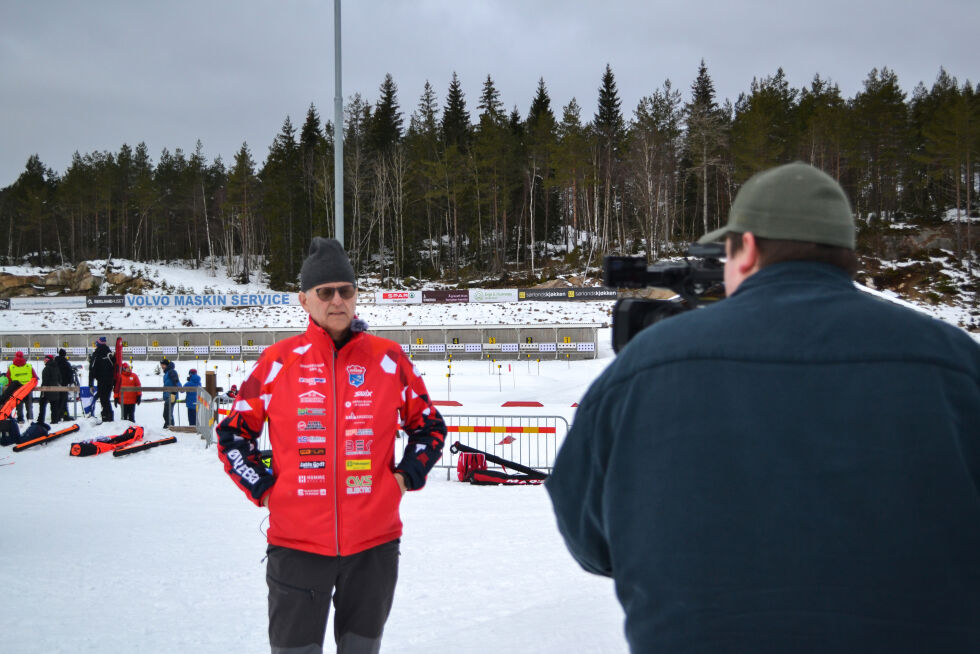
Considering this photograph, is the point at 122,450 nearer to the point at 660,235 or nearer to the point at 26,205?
the point at 660,235

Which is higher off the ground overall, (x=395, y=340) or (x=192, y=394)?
(x=395, y=340)

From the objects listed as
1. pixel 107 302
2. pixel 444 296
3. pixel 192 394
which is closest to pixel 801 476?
pixel 192 394

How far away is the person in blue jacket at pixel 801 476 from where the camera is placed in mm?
973

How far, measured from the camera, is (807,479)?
999mm

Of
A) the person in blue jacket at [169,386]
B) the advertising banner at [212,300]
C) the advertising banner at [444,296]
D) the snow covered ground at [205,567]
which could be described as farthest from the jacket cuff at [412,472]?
the advertising banner at [212,300]

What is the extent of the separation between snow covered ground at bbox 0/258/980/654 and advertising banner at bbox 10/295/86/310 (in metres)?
35.5

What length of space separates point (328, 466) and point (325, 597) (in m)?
0.56

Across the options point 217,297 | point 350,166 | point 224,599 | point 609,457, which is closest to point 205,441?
point 224,599

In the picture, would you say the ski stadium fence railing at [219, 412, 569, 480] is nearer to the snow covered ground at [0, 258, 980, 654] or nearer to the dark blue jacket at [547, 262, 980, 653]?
the snow covered ground at [0, 258, 980, 654]

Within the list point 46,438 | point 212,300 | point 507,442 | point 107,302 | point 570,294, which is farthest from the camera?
point 212,300

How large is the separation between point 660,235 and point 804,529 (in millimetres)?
53997

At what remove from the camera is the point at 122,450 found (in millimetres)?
10242

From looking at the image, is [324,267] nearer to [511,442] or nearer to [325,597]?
[325,597]

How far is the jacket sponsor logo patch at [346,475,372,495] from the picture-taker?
2.78 m
